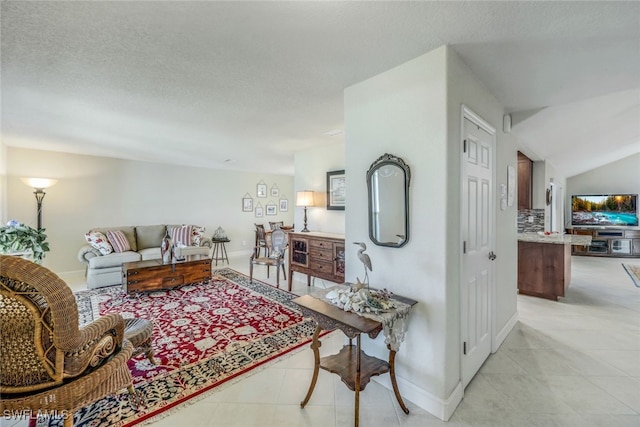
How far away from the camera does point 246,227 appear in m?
7.64

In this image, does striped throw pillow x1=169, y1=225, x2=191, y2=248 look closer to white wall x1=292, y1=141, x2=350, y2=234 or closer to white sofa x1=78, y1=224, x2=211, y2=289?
white sofa x1=78, y1=224, x2=211, y2=289

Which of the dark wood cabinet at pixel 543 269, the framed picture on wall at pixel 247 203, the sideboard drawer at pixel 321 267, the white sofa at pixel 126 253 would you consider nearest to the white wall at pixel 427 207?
the sideboard drawer at pixel 321 267

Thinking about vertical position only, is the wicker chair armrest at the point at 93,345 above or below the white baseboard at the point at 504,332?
above

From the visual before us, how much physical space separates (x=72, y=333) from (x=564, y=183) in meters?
11.1

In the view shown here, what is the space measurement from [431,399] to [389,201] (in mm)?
1344

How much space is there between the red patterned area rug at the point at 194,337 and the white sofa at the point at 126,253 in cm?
24

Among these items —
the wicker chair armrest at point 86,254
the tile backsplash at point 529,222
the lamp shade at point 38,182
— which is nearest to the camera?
the lamp shade at point 38,182

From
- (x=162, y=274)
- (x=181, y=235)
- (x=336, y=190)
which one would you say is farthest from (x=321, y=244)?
(x=181, y=235)

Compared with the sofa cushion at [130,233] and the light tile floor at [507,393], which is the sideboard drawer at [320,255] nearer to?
the light tile floor at [507,393]

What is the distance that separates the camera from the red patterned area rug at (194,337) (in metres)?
1.84

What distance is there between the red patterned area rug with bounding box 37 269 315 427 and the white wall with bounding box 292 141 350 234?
4.19 ft

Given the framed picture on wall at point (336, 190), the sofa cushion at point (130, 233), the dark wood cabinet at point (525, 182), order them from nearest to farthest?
1. the framed picture on wall at point (336, 190)
2. the dark wood cabinet at point (525, 182)
3. the sofa cushion at point (130, 233)

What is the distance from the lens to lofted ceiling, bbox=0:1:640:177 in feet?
4.70

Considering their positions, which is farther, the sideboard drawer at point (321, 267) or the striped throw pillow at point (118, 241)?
the striped throw pillow at point (118, 241)
